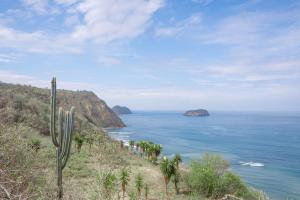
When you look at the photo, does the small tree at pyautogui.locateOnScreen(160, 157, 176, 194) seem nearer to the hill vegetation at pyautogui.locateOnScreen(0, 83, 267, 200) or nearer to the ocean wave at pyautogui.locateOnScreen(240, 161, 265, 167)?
the hill vegetation at pyautogui.locateOnScreen(0, 83, 267, 200)

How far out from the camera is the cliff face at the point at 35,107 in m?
44.9

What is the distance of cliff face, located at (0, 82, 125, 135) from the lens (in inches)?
1769

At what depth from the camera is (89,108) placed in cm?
13512

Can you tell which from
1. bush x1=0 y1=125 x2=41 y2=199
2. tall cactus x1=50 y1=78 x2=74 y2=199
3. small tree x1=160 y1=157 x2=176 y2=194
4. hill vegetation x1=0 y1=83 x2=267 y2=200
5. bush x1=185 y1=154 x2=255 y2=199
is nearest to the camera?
bush x1=0 y1=125 x2=41 y2=199

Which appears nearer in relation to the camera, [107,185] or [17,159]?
[17,159]

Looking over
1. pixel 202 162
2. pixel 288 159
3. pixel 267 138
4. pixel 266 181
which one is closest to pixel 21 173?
pixel 202 162

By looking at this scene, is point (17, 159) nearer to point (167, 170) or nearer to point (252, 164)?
point (167, 170)

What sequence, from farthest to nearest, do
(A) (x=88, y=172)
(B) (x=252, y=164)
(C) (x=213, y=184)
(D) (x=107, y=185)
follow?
(B) (x=252, y=164)
(C) (x=213, y=184)
(A) (x=88, y=172)
(D) (x=107, y=185)

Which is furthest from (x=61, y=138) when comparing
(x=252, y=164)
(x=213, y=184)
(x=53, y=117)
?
(x=252, y=164)

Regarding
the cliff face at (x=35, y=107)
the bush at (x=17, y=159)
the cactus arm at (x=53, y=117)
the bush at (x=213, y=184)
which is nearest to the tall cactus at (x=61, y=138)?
the cactus arm at (x=53, y=117)

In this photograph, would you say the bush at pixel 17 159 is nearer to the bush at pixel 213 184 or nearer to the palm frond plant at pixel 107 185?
the palm frond plant at pixel 107 185

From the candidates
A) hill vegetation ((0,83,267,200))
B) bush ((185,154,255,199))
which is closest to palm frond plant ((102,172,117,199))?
hill vegetation ((0,83,267,200))

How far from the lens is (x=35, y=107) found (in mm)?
58531

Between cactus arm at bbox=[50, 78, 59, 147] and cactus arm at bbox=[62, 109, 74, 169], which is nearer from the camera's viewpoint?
cactus arm at bbox=[50, 78, 59, 147]
